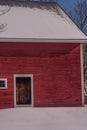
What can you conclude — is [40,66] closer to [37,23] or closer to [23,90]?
[23,90]

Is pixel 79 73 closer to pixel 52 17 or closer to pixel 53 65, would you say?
pixel 53 65

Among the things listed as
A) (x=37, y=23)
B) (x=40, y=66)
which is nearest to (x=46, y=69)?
(x=40, y=66)

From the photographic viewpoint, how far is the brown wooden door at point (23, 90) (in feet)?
86.2

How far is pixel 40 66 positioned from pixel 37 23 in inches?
125

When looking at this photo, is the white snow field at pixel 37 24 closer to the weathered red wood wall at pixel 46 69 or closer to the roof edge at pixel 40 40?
the roof edge at pixel 40 40

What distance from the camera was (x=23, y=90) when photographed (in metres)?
Result: 26.5

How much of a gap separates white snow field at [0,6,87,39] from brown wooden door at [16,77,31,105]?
2.57m

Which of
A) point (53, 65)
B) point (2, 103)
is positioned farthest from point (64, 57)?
point (2, 103)

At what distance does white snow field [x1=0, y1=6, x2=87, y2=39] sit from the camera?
26.4 metres

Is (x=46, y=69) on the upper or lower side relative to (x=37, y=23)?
lower

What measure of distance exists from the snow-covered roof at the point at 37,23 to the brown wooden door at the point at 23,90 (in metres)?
2.51
